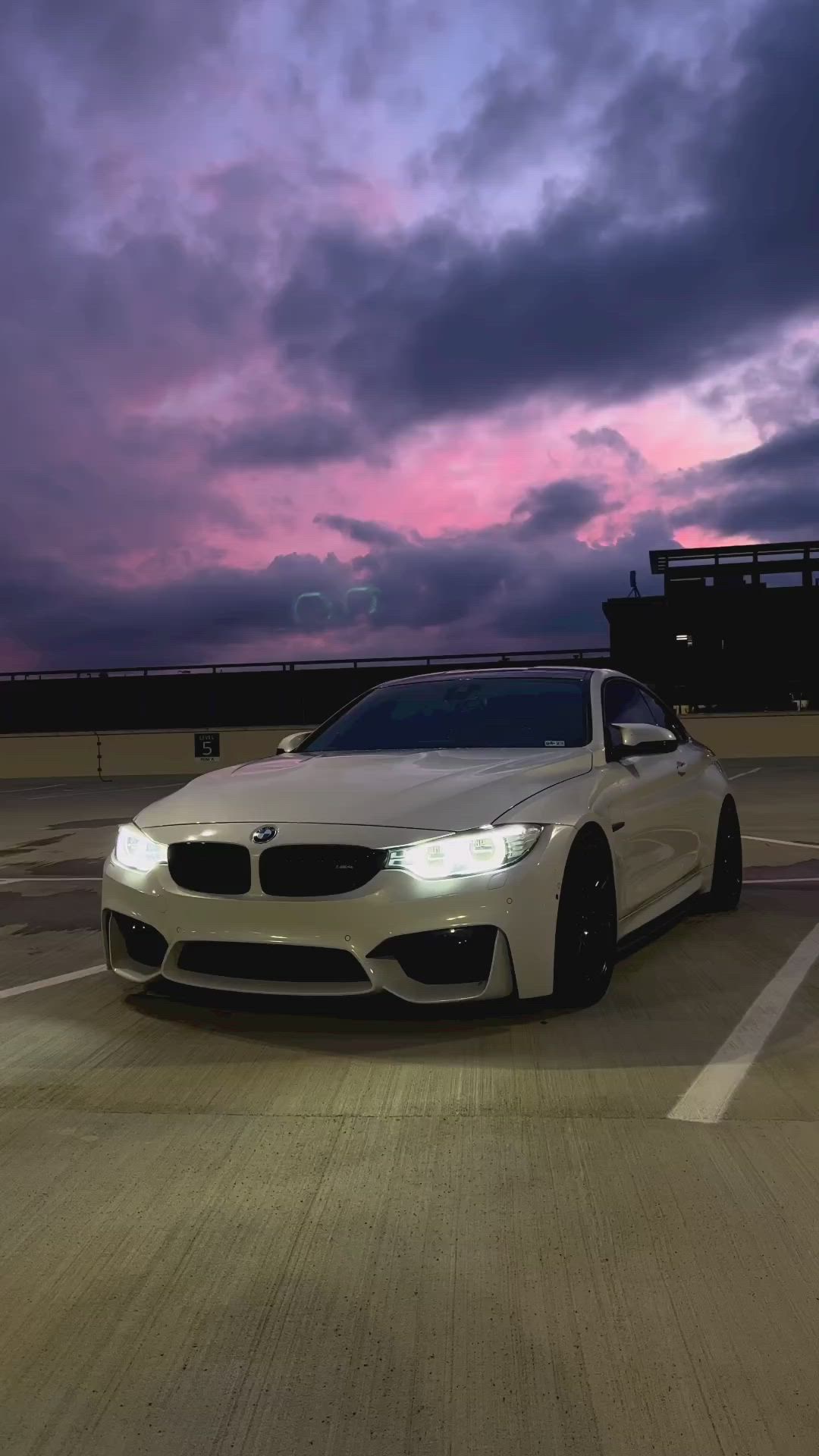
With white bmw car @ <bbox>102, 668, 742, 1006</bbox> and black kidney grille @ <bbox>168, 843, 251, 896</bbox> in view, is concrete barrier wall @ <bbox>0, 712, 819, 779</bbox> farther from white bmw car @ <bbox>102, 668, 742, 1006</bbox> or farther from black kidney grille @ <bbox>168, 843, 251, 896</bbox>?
black kidney grille @ <bbox>168, 843, 251, 896</bbox>

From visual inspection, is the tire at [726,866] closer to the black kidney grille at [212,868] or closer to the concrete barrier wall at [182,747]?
the black kidney grille at [212,868]

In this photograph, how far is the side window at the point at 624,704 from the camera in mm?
6098

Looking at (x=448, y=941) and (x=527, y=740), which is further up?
(x=527, y=740)

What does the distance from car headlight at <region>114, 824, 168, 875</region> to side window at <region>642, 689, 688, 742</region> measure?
3285 millimetres

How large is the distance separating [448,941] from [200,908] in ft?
3.04

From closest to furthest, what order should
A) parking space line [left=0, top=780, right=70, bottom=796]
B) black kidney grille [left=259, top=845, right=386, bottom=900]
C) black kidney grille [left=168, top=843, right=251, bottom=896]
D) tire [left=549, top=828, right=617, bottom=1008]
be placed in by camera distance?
black kidney grille [left=259, top=845, right=386, bottom=900], black kidney grille [left=168, top=843, right=251, bottom=896], tire [left=549, top=828, right=617, bottom=1008], parking space line [left=0, top=780, right=70, bottom=796]

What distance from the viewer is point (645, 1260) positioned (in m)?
2.66

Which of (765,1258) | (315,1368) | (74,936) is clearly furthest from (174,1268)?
(74,936)

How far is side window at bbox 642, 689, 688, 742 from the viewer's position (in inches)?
275

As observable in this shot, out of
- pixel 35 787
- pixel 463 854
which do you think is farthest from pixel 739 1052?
pixel 35 787

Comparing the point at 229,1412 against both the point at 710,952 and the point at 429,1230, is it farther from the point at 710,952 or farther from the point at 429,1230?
the point at 710,952

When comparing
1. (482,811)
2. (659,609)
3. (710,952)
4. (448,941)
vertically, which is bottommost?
(710,952)

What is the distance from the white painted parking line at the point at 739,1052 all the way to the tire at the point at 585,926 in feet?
1.91

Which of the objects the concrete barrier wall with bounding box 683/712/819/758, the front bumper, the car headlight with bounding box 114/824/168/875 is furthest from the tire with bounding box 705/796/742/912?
the concrete barrier wall with bounding box 683/712/819/758
